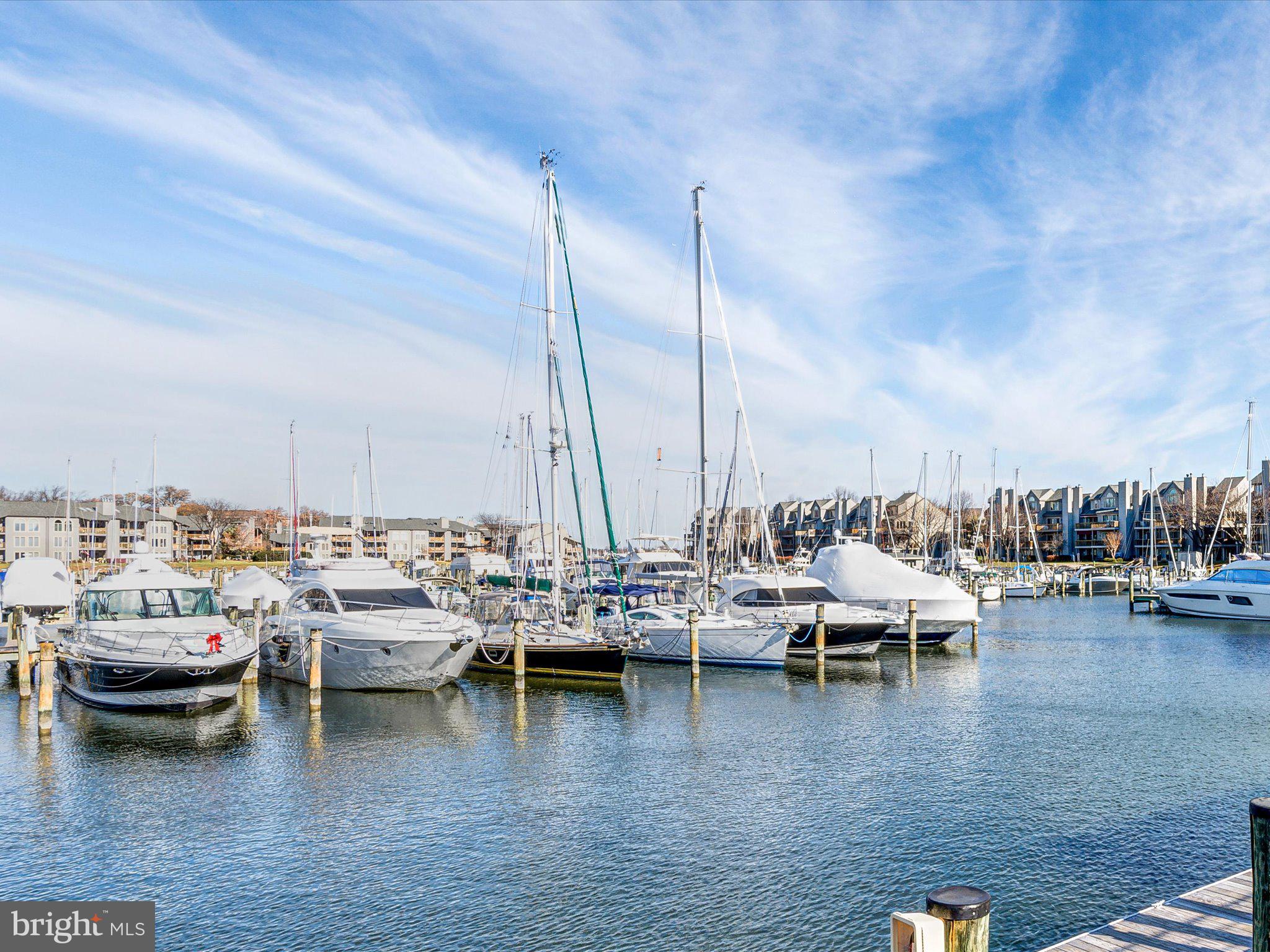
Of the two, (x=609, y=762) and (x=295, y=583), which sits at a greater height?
(x=295, y=583)

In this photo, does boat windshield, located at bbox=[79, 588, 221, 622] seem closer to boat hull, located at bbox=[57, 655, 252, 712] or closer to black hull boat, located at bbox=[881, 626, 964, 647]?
boat hull, located at bbox=[57, 655, 252, 712]

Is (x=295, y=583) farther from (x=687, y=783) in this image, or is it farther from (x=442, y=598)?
(x=687, y=783)

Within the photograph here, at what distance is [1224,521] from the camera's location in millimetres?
109188

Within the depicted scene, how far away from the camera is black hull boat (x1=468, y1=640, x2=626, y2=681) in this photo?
89.7ft

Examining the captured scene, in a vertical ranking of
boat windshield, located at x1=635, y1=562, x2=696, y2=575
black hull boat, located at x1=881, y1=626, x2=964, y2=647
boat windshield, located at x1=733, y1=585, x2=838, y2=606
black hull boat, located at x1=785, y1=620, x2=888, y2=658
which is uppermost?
boat windshield, located at x1=635, y1=562, x2=696, y2=575

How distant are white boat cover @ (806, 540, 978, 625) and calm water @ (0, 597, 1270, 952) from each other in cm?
1129

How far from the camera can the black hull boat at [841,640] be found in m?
33.1

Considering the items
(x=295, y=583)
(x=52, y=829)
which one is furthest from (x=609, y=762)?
(x=295, y=583)

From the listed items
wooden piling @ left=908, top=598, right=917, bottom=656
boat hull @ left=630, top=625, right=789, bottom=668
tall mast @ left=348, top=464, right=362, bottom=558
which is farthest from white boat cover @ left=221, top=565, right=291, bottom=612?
wooden piling @ left=908, top=598, right=917, bottom=656

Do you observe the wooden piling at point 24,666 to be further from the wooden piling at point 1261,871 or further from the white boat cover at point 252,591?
the wooden piling at point 1261,871

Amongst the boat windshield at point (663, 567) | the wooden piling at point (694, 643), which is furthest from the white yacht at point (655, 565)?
the wooden piling at point (694, 643)

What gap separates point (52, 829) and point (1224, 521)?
124058 millimetres

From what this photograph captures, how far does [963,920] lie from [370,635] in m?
21.5

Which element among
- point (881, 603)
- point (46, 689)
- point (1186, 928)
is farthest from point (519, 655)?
point (1186, 928)
